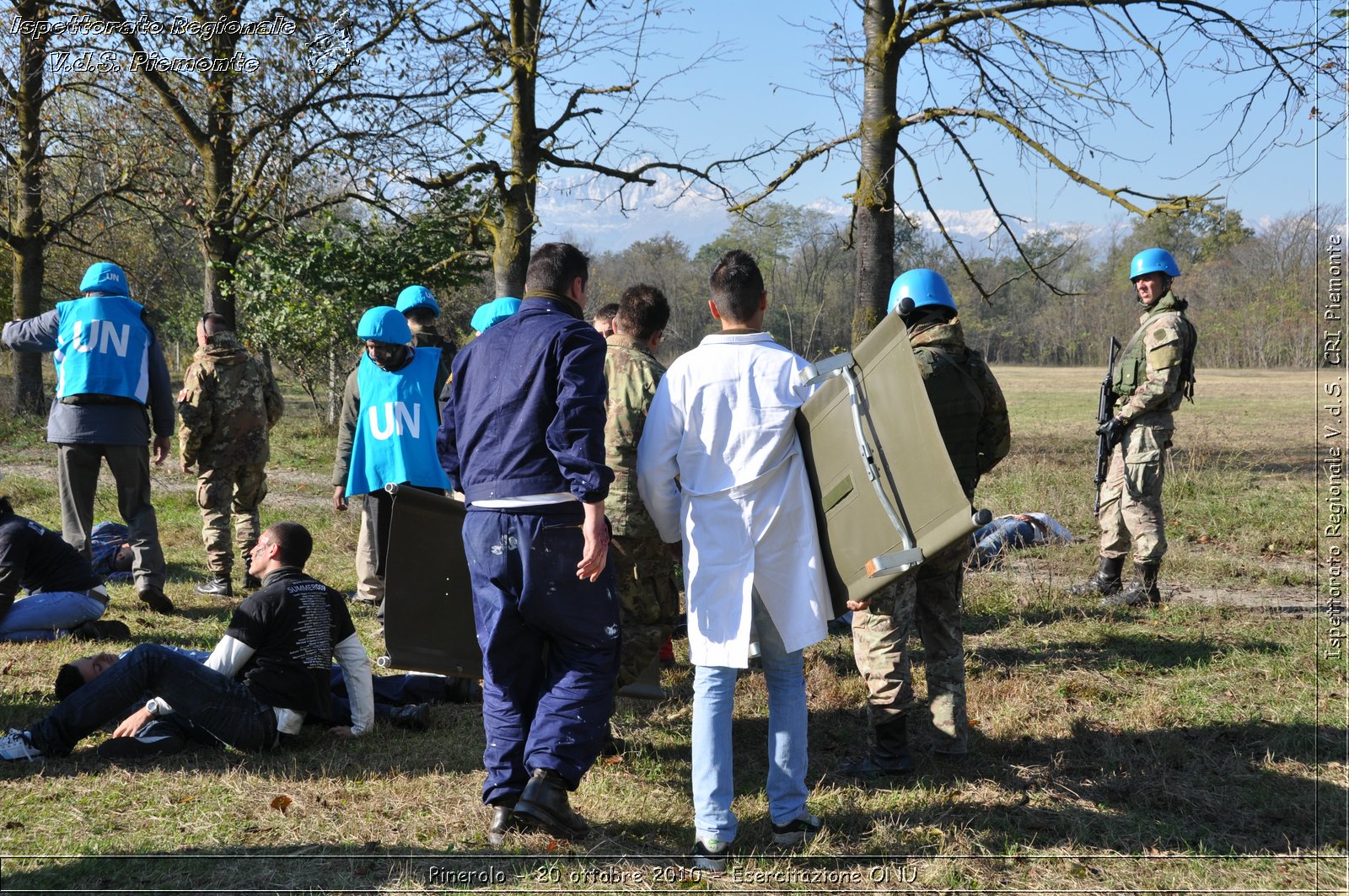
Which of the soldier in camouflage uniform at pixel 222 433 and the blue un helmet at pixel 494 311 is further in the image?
the soldier in camouflage uniform at pixel 222 433

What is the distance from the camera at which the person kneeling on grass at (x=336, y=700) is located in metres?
4.44

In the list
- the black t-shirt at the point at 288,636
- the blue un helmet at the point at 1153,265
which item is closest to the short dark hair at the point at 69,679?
the black t-shirt at the point at 288,636

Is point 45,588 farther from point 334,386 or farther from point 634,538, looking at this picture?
point 334,386

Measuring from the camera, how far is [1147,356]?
23.5 ft

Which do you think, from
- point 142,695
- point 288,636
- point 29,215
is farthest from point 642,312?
point 29,215

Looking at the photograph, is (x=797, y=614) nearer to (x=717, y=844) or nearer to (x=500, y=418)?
(x=717, y=844)

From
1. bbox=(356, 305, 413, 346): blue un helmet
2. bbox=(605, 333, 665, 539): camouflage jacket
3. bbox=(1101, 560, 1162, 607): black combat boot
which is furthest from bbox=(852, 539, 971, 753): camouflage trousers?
bbox=(356, 305, 413, 346): blue un helmet

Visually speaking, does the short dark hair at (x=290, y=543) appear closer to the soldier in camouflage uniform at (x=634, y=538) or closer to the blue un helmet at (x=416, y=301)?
the soldier in camouflage uniform at (x=634, y=538)

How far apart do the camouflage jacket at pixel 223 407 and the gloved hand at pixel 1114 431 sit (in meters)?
6.31

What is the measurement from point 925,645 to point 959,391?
3.93ft

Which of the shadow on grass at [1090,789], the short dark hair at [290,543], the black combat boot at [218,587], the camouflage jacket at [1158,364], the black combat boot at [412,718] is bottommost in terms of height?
the shadow on grass at [1090,789]

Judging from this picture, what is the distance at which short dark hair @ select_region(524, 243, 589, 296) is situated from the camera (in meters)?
3.87

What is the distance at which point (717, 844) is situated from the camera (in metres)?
3.52

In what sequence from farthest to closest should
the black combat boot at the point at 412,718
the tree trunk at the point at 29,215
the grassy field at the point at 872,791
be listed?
the tree trunk at the point at 29,215, the black combat boot at the point at 412,718, the grassy field at the point at 872,791
